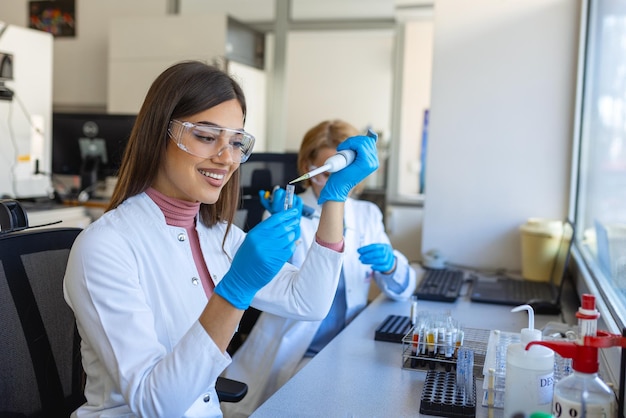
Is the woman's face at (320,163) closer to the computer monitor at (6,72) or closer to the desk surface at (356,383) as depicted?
the desk surface at (356,383)

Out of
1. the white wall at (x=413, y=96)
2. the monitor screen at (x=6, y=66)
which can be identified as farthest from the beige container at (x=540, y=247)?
the monitor screen at (x=6, y=66)

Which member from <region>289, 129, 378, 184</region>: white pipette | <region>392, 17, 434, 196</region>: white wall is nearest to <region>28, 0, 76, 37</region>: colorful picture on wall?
<region>392, 17, 434, 196</region>: white wall

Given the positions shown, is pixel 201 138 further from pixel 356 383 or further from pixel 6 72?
pixel 6 72

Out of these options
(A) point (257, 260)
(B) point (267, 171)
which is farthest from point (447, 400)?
(B) point (267, 171)

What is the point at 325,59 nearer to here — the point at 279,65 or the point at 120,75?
the point at 279,65

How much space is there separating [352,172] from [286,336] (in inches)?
25.4

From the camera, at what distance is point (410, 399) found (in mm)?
1212

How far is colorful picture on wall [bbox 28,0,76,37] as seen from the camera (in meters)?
5.07

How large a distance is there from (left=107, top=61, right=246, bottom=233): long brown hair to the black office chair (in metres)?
0.21

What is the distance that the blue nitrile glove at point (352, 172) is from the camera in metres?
1.49

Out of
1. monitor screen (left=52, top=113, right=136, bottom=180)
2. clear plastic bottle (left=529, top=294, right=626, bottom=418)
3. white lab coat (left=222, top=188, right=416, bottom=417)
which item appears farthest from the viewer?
monitor screen (left=52, top=113, right=136, bottom=180)

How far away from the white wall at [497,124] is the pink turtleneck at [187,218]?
1.54 metres

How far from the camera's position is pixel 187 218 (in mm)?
1349

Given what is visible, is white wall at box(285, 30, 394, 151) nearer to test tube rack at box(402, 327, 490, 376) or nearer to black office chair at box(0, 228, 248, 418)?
test tube rack at box(402, 327, 490, 376)
